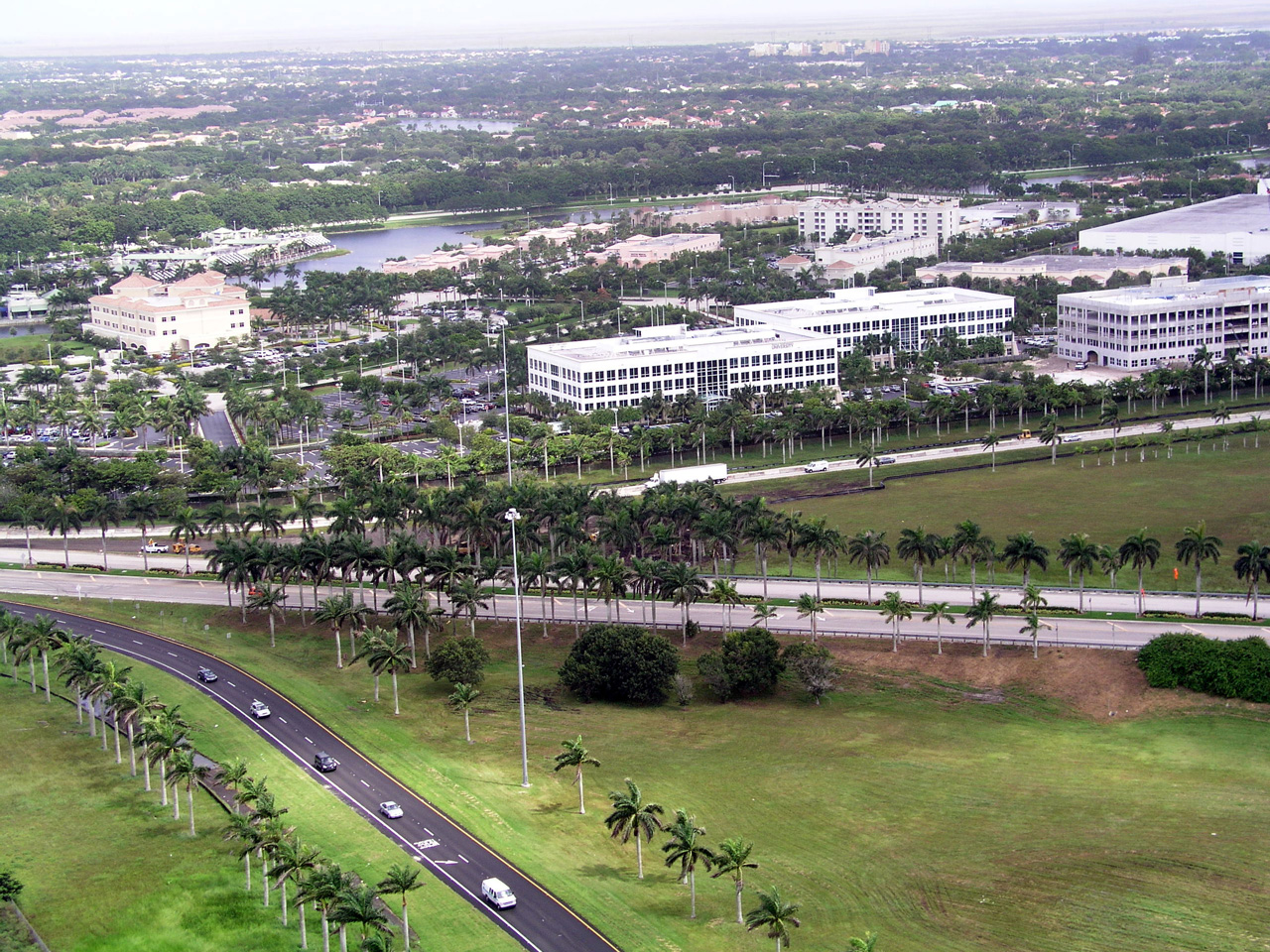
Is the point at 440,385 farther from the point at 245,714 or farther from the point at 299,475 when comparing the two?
the point at 245,714

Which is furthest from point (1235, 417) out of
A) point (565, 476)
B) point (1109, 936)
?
point (1109, 936)

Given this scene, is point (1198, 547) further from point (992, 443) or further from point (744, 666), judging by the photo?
point (992, 443)

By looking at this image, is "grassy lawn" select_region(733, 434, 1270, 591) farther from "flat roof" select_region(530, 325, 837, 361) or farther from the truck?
"flat roof" select_region(530, 325, 837, 361)

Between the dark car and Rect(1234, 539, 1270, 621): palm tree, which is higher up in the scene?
Rect(1234, 539, 1270, 621): palm tree

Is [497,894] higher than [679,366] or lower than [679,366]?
lower

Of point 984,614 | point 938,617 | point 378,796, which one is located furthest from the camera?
point 938,617

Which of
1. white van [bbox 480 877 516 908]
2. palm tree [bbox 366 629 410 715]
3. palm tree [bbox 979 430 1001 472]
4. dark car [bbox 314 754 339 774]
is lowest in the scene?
dark car [bbox 314 754 339 774]

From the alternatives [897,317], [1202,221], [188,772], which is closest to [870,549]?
[188,772]

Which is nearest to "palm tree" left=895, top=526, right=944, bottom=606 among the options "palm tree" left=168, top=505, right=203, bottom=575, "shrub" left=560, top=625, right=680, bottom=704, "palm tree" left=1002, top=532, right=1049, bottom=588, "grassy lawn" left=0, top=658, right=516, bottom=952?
"palm tree" left=1002, top=532, right=1049, bottom=588
